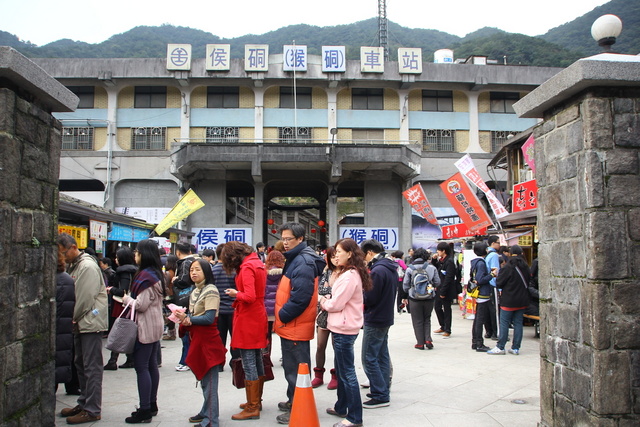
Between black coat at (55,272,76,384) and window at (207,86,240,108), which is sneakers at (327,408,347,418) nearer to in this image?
black coat at (55,272,76,384)

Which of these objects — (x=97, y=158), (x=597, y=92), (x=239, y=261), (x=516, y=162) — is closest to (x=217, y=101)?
(x=97, y=158)

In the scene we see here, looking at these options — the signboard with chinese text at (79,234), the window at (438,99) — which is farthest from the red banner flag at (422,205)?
the signboard with chinese text at (79,234)

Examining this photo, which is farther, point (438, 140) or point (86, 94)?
point (438, 140)

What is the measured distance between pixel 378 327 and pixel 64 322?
315 cm

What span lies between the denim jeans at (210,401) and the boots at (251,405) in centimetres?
32

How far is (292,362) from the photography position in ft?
15.4

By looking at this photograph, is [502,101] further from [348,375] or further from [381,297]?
[348,375]

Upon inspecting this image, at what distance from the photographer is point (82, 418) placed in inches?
184

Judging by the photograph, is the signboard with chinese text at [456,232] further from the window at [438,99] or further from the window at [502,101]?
the window at [502,101]

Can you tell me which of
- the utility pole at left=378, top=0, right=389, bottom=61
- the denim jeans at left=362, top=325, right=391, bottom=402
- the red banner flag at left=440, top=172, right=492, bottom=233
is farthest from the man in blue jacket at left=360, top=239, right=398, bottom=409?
the utility pole at left=378, top=0, right=389, bottom=61

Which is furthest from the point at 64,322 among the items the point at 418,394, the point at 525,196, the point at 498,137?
the point at 498,137

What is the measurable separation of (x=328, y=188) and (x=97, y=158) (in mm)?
11954

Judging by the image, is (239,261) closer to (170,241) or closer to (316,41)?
(170,241)

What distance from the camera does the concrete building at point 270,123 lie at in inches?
971
